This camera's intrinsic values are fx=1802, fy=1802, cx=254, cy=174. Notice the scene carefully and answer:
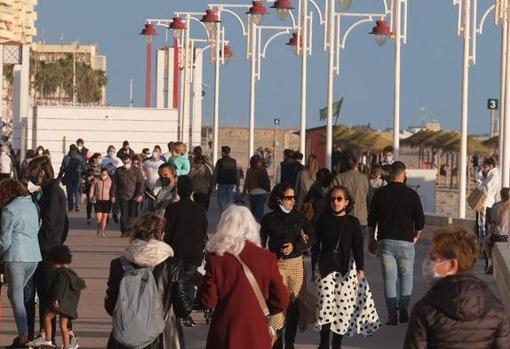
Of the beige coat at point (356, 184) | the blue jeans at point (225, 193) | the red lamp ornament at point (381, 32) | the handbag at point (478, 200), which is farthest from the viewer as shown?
the red lamp ornament at point (381, 32)

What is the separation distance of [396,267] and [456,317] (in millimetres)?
9508

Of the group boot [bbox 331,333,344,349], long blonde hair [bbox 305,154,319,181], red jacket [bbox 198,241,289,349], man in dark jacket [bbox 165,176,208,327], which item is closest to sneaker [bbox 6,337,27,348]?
man in dark jacket [bbox 165,176,208,327]

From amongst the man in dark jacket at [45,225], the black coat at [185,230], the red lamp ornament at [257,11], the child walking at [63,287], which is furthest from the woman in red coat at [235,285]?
the red lamp ornament at [257,11]

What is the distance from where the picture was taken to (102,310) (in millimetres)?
18719

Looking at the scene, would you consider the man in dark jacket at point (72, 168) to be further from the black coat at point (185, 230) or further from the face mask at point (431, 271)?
the face mask at point (431, 271)

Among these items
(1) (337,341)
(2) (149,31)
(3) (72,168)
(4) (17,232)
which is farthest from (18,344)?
(2) (149,31)

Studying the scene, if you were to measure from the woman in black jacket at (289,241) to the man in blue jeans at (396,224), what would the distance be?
2.46 metres

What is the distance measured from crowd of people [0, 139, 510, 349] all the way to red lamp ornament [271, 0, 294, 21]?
14157mm

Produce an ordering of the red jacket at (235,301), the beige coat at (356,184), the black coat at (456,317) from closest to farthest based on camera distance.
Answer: the black coat at (456,317) < the red jacket at (235,301) < the beige coat at (356,184)

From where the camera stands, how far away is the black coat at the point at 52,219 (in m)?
16.1

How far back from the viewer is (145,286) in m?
11.4

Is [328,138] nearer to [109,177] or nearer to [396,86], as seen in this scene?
[396,86]

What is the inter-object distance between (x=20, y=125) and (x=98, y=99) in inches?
3910

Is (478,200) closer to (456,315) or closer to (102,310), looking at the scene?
(102,310)
